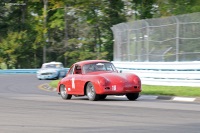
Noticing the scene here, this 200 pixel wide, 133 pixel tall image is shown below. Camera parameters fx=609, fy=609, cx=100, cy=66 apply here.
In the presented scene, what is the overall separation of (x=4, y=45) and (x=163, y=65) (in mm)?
40574

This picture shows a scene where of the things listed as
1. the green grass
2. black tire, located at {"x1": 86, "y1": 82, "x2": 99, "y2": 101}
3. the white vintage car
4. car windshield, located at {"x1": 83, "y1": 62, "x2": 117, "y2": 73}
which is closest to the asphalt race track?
black tire, located at {"x1": 86, "y1": 82, "x2": 99, "y2": 101}

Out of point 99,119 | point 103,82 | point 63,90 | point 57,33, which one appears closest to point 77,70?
point 63,90

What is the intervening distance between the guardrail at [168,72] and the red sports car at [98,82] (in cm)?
480

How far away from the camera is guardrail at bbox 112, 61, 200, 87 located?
23359 millimetres

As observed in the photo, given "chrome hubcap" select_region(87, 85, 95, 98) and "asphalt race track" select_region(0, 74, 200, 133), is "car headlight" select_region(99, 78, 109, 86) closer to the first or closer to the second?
"chrome hubcap" select_region(87, 85, 95, 98)

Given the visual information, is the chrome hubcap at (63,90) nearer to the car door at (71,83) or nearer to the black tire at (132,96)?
the car door at (71,83)

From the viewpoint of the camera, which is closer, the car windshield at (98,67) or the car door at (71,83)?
the car windshield at (98,67)

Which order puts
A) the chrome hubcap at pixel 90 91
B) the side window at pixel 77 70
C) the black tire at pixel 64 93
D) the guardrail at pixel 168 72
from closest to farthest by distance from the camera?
the chrome hubcap at pixel 90 91 < the side window at pixel 77 70 < the black tire at pixel 64 93 < the guardrail at pixel 168 72

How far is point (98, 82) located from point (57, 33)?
4996 centimetres

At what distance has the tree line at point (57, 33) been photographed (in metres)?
62.6

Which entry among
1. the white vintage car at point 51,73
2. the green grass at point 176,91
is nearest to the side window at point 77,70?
the green grass at point 176,91

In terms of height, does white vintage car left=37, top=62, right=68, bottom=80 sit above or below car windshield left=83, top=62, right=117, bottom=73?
below

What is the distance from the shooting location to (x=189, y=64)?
23.7 meters

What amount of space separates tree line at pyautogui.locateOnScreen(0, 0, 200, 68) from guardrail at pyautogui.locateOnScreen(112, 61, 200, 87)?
107 ft
